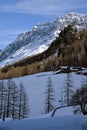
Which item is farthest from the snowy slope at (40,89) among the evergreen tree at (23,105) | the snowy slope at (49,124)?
the snowy slope at (49,124)

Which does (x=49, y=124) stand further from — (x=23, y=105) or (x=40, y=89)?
(x=40, y=89)

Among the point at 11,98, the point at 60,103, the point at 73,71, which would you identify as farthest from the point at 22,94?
the point at 73,71

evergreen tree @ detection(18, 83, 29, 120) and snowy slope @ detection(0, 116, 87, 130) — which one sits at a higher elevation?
snowy slope @ detection(0, 116, 87, 130)

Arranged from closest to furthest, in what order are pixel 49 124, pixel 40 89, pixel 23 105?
pixel 49 124, pixel 23 105, pixel 40 89

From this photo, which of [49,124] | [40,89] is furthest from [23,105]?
[49,124]

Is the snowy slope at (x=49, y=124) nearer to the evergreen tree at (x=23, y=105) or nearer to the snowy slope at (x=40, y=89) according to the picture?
the evergreen tree at (x=23, y=105)

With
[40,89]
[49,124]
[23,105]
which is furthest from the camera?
[40,89]

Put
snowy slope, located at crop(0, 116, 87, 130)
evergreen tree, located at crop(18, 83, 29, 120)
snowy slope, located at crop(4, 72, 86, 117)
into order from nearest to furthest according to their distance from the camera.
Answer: snowy slope, located at crop(0, 116, 87, 130) < evergreen tree, located at crop(18, 83, 29, 120) < snowy slope, located at crop(4, 72, 86, 117)

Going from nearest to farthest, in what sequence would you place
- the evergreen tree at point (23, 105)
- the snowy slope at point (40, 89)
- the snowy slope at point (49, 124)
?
1. the snowy slope at point (49, 124)
2. the evergreen tree at point (23, 105)
3. the snowy slope at point (40, 89)

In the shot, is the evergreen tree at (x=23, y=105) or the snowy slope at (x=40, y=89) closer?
the evergreen tree at (x=23, y=105)

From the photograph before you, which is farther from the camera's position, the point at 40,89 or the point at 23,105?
the point at 40,89

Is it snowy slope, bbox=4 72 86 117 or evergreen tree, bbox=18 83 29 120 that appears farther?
snowy slope, bbox=4 72 86 117

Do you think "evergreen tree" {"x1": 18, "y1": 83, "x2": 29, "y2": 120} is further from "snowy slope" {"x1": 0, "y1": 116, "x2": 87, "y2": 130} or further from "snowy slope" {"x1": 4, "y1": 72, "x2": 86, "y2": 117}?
"snowy slope" {"x1": 0, "y1": 116, "x2": 87, "y2": 130}

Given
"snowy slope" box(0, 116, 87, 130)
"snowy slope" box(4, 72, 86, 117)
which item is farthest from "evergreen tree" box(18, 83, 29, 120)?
"snowy slope" box(0, 116, 87, 130)
